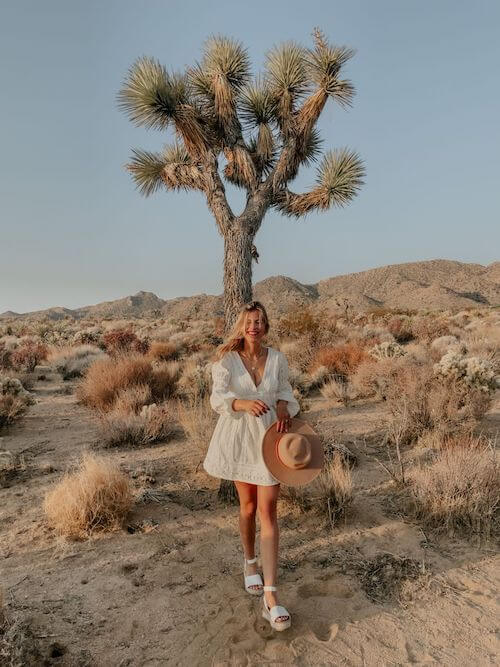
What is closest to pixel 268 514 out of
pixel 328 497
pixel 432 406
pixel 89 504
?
pixel 328 497

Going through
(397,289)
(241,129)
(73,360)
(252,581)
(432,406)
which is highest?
(397,289)

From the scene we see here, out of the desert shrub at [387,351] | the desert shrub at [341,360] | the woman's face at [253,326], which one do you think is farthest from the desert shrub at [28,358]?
the woman's face at [253,326]

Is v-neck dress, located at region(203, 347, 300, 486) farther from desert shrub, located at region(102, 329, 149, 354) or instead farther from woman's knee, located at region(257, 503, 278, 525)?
desert shrub, located at region(102, 329, 149, 354)

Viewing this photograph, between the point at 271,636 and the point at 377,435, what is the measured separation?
14.6 feet

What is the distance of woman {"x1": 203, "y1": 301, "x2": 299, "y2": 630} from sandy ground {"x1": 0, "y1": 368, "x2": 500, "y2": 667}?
0.35 metres

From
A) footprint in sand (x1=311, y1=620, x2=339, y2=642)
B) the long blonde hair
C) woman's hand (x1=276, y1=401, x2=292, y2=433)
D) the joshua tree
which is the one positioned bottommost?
footprint in sand (x1=311, y1=620, x2=339, y2=642)

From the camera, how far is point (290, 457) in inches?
119

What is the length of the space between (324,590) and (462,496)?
162cm

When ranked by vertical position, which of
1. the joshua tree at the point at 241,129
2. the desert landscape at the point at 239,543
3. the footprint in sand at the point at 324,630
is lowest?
the footprint in sand at the point at 324,630

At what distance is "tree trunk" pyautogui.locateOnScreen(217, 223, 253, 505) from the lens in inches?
213

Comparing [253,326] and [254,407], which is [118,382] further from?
[254,407]

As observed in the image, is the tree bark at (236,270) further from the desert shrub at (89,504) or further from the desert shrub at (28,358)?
the desert shrub at (28,358)

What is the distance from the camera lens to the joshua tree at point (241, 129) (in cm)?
601

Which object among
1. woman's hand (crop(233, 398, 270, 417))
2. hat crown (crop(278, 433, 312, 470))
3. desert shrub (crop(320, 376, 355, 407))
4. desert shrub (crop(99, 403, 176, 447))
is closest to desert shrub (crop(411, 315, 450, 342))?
desert shrub (crop(320, 376, 355, 407))
